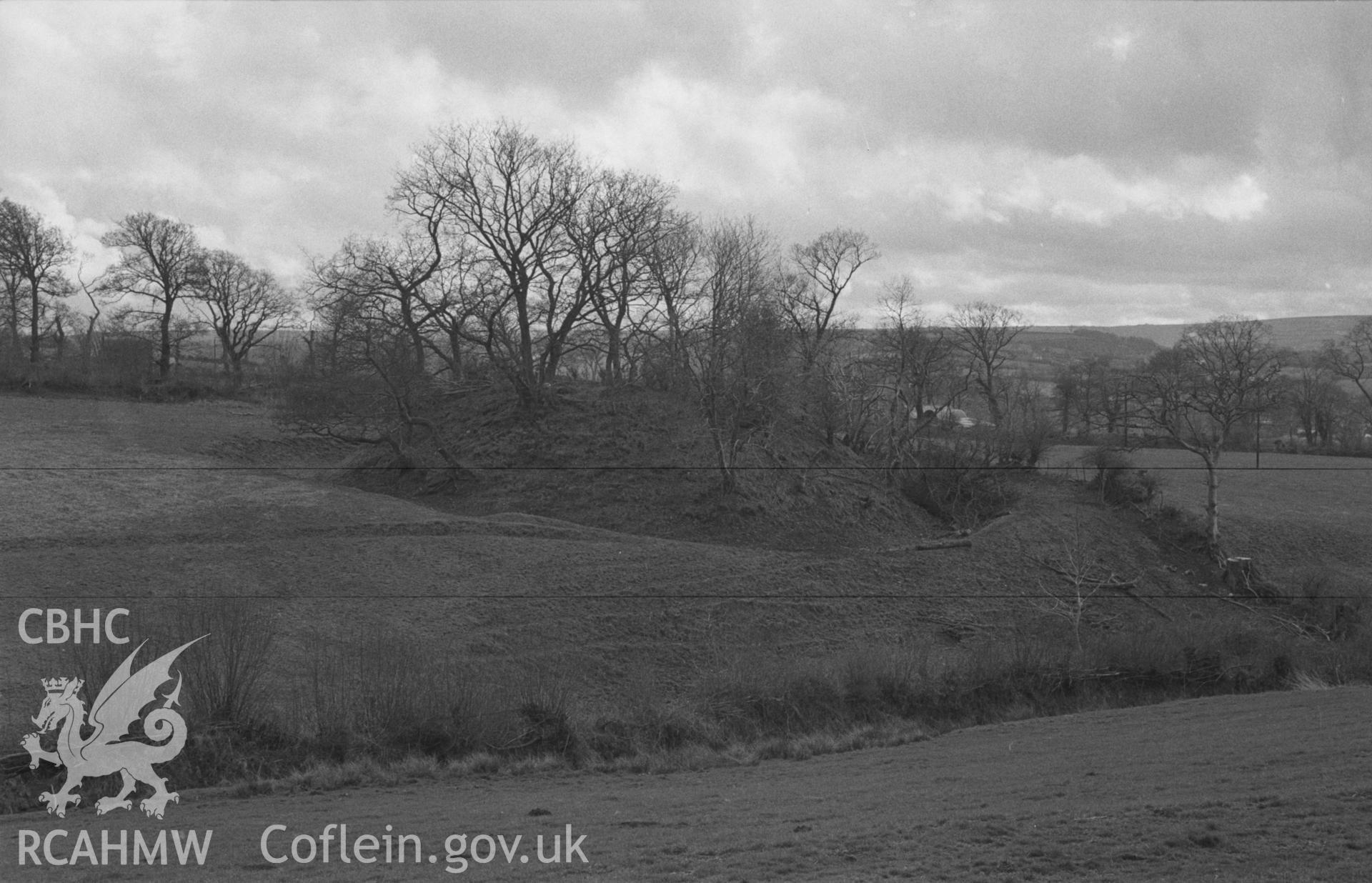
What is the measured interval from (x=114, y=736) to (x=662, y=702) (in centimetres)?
1228

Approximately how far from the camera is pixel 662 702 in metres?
24.9

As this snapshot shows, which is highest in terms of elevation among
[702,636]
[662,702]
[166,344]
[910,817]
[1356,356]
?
[166,344]

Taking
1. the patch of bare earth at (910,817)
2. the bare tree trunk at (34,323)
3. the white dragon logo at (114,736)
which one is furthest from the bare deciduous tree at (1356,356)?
the bare tree trunk at (34,323)

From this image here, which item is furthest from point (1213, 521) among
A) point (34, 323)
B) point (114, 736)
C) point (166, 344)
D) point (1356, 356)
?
point (34, 323)

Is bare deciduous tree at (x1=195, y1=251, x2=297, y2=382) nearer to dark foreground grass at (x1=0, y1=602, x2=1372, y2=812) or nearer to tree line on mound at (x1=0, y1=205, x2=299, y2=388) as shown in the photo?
tree line on mound at (x1=0, y1=205, x2=299, y2=388)

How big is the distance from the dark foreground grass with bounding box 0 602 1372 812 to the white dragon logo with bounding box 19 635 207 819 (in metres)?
0.70

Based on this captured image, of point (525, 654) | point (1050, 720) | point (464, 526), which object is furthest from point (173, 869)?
point (464, 526)

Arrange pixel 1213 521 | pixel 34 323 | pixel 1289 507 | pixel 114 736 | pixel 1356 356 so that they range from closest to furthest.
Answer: pixel 114 736
pixel 1213 521
pixel 1289 507
pixel 1356 356
pixel 34 323

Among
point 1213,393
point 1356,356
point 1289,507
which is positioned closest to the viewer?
point 1213,393

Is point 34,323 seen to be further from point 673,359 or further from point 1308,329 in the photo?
point 1308,329

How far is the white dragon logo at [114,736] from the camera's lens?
616 inches

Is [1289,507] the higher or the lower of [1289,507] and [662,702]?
the higher

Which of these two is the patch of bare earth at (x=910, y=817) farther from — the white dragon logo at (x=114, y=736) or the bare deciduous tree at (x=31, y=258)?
the bare deciduous tree at (x=31, y=258)

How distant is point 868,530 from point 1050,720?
17.0 meters
